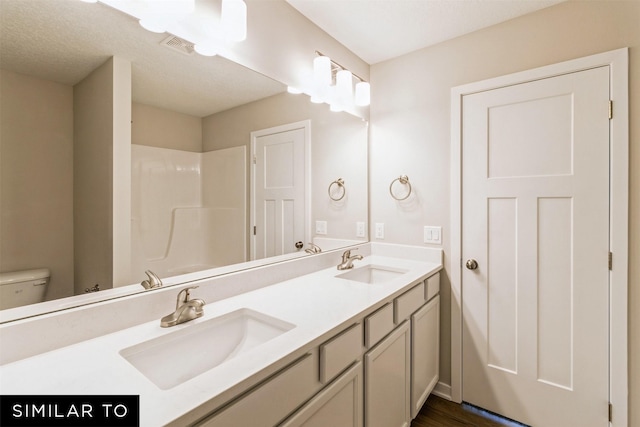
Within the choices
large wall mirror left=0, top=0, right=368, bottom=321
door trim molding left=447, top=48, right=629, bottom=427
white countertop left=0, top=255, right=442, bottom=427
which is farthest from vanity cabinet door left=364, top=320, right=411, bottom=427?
door trim molding left=447, top=48, right=629, bottom=427

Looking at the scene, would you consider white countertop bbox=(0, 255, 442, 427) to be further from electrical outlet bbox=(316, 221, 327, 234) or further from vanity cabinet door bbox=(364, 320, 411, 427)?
electrical outlet bbox=(316, 221, 327, 234)

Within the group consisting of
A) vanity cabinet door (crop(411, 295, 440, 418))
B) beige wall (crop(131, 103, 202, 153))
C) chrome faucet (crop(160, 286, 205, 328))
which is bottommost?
vanity cabinet door (crop(411, 295, 440, 418))

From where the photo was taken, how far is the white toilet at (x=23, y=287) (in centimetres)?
80

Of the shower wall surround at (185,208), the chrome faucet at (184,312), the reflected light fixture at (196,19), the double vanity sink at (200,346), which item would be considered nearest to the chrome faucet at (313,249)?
the shower wall surround at (185,208)

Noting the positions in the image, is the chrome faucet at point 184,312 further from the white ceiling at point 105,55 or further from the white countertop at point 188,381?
the white ceiling at point 105,55

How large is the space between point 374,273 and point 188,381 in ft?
4.90

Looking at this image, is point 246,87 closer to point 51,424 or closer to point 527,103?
point 51,424

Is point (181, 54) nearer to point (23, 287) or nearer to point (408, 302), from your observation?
point (23, 287)

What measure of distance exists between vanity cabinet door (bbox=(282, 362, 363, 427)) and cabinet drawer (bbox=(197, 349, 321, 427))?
0.10ft

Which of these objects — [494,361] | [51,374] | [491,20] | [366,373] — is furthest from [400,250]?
[51,374]

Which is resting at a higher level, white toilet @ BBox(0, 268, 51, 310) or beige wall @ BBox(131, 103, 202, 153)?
beige wall @ BBox(131, 103, 202, 153)

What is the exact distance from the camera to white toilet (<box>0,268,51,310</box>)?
804 mm

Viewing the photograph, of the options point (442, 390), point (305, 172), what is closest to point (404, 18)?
point (305, 172)

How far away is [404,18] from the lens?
5.73ft
